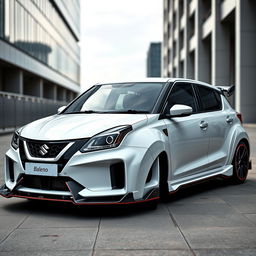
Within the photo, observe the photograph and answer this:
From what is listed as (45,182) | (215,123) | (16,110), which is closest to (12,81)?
(16,110)

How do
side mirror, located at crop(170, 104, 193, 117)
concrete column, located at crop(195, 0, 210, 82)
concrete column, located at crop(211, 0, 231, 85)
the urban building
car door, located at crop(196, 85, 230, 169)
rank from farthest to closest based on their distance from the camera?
concrete column, located at crop(195, 0, 210, 82)
concrete column, located at crop(211, 0, 231, 85)
the urban building
car door, located at crop(196, 85, 230, 169)
side mirror, located at crop(170, 104, 193, 117)

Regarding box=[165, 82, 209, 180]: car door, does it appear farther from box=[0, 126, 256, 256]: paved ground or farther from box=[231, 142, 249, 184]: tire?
box=[231, 142, 249, 184]: tire

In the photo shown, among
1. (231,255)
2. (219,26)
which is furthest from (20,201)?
(219,26)

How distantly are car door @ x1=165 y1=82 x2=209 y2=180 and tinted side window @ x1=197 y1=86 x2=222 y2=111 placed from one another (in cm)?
23

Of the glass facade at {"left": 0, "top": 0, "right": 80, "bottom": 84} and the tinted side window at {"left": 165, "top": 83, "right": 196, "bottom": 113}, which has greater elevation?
the glass facade at {"left": 0, "top": 0, "right": 80, "bottom": 84}

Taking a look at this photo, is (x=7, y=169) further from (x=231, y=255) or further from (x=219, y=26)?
(x=219, y=26)

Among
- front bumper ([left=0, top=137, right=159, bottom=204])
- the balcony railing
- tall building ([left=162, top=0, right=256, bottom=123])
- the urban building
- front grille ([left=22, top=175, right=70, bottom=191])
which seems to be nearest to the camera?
front bumper ([left=0, top=137, right=159, bottom=204])

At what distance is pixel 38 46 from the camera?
4456 centimetres

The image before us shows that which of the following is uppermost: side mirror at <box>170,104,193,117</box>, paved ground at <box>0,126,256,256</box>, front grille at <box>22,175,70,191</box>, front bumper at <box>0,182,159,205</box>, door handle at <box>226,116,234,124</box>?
side mirror at <box>170,104,193,117</box>

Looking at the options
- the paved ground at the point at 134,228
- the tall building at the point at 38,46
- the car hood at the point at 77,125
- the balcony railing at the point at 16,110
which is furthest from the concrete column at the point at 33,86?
the car hood at the point at 77,125

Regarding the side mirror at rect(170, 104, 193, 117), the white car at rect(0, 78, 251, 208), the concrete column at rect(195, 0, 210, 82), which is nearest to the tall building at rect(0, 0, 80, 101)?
the concrete column at rect(195, 0, 210, 82)

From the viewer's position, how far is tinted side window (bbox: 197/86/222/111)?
6.95 metres

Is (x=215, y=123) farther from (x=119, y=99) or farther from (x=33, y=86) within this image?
(x=33, y=86)

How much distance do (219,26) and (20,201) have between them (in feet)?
96.2
